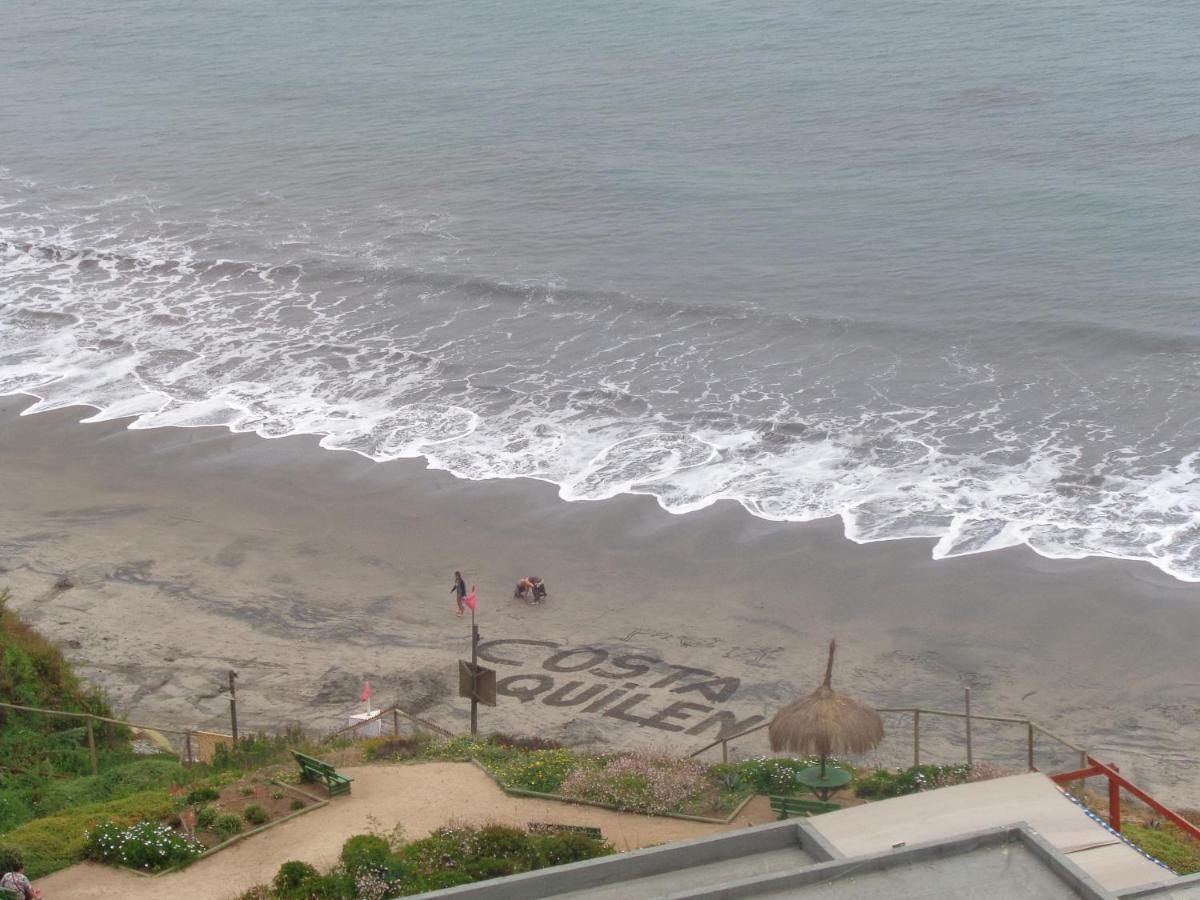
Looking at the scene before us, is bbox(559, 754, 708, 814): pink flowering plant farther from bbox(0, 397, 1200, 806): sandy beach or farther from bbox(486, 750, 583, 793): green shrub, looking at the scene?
bbox(0, 397, 1200, 806): sandy beach

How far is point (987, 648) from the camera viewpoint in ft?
92.5

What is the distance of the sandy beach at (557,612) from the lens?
26453 mm

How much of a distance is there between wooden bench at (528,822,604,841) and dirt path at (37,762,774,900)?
0.36m

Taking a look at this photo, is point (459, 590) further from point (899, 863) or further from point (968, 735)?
point (899, 863)

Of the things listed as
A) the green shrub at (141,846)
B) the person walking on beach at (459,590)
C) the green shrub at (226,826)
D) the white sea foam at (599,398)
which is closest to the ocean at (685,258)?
the white sea foam at (599,398)

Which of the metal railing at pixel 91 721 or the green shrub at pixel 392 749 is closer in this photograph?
the green shrub at pixel 392 749

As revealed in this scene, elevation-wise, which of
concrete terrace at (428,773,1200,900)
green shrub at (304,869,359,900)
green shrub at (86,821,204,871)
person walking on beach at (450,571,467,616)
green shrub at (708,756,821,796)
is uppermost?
concrete terrace at (428,773,1200,900)

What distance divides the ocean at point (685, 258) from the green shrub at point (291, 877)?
64.2 feet

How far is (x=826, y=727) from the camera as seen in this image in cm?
1869

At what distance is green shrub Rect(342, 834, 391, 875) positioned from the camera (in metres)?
15.7

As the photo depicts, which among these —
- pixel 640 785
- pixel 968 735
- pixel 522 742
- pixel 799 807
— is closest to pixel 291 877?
pixel 640 785

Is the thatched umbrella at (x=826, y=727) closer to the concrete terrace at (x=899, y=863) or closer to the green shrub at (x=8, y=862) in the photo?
the concrete terrace at (x=899, y=863)

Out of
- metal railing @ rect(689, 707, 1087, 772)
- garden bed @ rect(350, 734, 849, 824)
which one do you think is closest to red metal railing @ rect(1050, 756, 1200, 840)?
metal railing @ rect(689, 707, 1087, 772)

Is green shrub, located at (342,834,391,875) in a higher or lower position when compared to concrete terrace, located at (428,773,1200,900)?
lower
